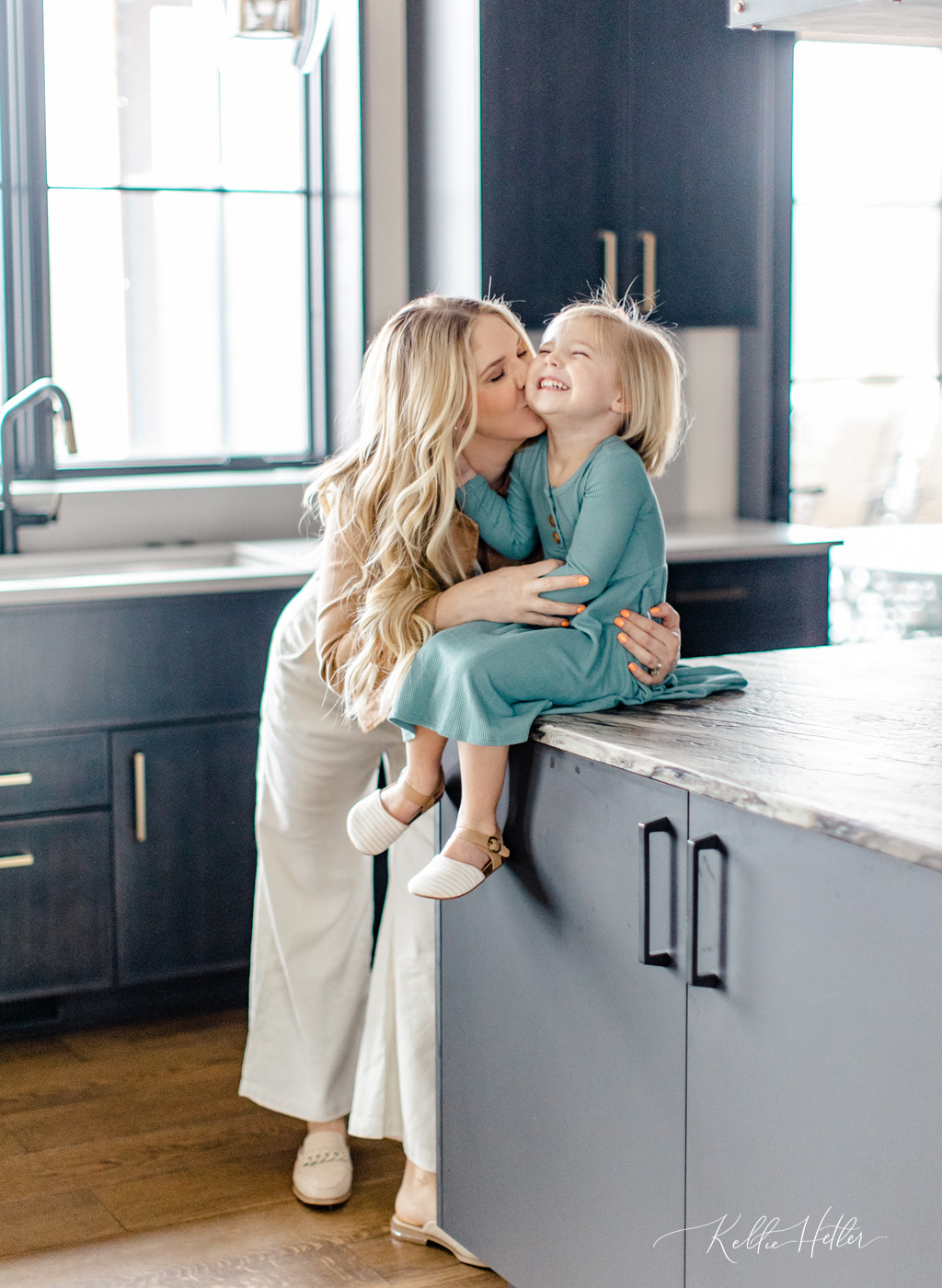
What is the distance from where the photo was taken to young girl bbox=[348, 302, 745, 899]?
1620 mm

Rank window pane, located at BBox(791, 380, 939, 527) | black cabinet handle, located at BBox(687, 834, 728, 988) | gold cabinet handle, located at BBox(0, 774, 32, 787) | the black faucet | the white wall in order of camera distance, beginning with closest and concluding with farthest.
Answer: black cabinet handle, located at BBox(687, 834, 728, 988) < gold cabinet handle, located at BBox(0, 774, 32, 787) < the black faucet < the white wall < window pane, located at BBox(791, 380, 939, 527)

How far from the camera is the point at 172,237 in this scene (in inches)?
139

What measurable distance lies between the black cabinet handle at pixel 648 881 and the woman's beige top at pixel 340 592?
19.9 inches

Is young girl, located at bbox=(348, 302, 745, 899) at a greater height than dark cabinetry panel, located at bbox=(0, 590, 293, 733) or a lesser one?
greater

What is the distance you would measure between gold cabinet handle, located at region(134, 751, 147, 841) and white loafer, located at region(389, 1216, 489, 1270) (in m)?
1.00

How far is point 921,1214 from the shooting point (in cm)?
115

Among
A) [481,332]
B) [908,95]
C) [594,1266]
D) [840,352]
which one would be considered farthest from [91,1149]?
[908,95]

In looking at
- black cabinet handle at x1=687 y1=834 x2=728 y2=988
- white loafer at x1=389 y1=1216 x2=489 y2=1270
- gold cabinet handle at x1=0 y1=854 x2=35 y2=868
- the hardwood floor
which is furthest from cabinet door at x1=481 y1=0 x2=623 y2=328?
black cabinet handle at x1=687 y1=834 x2=728 y2=988

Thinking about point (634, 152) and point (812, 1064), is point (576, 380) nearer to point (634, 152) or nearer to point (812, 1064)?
point (812, 1064)

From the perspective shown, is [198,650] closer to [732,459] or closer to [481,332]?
[481,332]

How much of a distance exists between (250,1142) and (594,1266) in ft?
3.13

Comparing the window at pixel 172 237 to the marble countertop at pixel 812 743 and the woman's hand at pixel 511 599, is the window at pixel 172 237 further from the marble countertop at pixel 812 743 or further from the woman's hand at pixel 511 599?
the marble countertop at pixel 812 743

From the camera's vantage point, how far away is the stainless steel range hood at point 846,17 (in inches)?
57.3

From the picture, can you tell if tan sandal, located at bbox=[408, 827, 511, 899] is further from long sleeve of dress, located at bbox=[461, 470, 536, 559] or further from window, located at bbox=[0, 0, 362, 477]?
window, located at bbox=[0, 0, 362, 477]
